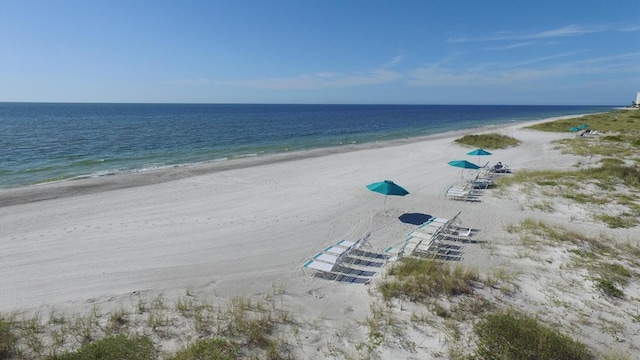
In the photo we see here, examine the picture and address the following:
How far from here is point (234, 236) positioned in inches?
435

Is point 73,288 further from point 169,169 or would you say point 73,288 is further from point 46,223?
point 169,169

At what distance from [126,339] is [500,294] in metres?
7.35

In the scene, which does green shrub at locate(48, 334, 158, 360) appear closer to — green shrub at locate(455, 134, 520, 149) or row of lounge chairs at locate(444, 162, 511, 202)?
row of lounge chairs at locate(444, 162, 511, 202)

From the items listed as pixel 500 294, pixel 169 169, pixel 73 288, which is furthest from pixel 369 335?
pixel 169 169

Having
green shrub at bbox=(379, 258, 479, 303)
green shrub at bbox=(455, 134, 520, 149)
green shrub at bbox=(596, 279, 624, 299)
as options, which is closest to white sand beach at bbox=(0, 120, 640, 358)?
green shrub at bbox=(596, 279, 624, 299)

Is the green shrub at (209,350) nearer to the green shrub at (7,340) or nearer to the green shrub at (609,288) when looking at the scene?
the green shrub at (7,340)

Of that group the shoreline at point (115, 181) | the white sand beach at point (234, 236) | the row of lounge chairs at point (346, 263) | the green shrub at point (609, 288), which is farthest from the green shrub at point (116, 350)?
the shoreline at point (115, 181)

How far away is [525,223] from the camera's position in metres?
11.8

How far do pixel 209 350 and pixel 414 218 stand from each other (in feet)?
30.1

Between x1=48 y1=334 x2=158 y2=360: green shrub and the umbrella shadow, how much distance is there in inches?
361

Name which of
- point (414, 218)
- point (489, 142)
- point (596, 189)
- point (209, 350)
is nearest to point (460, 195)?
point (414, 218)

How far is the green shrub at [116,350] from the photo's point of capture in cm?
521

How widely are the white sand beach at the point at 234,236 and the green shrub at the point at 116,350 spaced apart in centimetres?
181

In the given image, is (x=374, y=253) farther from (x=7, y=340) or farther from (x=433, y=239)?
(x=7, y=340)
